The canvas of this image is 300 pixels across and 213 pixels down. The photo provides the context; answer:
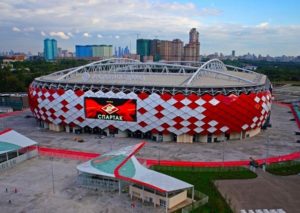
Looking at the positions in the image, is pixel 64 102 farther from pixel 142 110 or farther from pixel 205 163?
pixel 205 163

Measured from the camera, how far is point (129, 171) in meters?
33.0

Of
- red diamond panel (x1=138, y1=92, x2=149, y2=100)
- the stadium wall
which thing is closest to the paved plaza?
the stadium wall

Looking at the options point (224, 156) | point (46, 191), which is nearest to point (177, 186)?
point (46, 191)

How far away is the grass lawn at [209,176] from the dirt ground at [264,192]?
874mm

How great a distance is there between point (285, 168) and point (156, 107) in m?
20.9

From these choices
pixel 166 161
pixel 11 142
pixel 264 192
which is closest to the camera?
pixel 264 192

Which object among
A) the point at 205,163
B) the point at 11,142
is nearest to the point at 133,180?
the point at 205,163

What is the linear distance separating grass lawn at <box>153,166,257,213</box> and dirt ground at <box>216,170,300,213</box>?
87 cm

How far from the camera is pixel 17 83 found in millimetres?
108812

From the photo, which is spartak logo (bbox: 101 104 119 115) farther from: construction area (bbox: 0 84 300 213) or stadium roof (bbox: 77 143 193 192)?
stadium roof (bbox: 77 143 193 192)

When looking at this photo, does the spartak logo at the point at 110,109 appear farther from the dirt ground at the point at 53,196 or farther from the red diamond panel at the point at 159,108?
the dirt ground at the point at 53,196

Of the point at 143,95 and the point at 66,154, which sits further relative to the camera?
the point at 143,95

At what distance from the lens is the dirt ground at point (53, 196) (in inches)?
1164

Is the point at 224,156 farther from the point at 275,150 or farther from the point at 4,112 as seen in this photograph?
the point at 4,112
